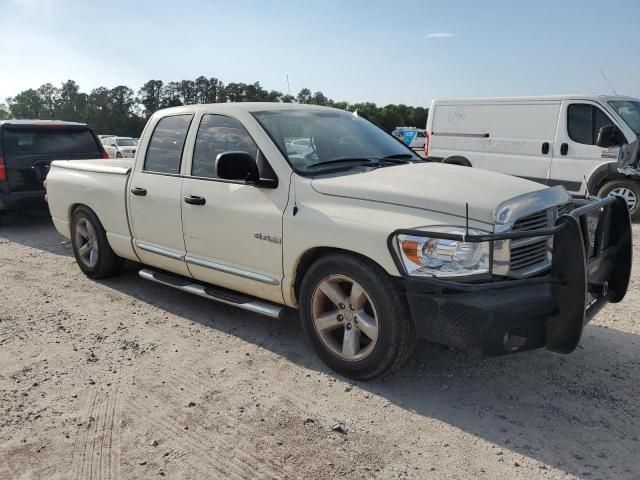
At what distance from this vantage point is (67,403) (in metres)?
3.31

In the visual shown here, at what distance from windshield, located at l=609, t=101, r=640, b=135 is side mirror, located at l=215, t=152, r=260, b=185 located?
7.76 meters

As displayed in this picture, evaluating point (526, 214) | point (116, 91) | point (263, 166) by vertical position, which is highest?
point (116, 91)

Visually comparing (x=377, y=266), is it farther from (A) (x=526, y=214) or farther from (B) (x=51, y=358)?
(B) (x=51, y=358)

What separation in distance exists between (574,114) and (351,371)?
7.97 meters

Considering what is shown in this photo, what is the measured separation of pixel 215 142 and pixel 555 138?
7414 millimetres

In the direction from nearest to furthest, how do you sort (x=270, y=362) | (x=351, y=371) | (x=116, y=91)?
(x=351, y=371) → (x=270, y=362) → (x=116, y=91)

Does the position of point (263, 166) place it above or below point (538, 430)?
above

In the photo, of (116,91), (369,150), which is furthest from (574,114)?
(116,91)

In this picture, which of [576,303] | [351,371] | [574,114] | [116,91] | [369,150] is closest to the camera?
[576,303]

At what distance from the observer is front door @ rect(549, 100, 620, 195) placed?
364 inches

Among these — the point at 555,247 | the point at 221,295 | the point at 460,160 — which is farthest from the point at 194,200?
the point at 460,160

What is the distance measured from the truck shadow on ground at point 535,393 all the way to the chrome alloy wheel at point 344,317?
0.24m

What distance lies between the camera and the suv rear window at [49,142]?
27.6 feet

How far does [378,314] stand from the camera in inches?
127
